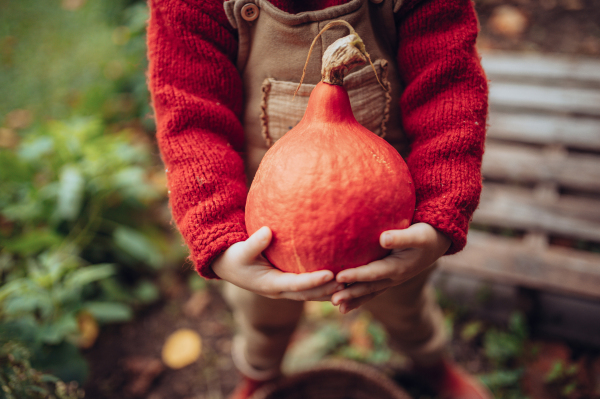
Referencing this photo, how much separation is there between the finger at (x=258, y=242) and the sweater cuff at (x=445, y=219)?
33 cm

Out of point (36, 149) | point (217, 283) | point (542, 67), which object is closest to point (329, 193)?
point (217, 283)

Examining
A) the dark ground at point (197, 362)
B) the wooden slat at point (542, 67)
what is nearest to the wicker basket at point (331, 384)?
the dark ground at point (197, 362)

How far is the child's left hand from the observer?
705 mm

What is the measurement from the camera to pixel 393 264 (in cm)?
74

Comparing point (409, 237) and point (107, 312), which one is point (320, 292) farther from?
point (107, 312)

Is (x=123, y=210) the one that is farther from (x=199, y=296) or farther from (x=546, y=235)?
(x=546, y=235)

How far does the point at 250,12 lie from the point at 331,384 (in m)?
1.38

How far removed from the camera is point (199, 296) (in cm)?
210

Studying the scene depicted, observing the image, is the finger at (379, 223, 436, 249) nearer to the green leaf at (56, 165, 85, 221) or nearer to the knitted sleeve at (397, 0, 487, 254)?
the knitted sleeve at (397, 0, 487, 254)

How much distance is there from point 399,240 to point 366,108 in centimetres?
38

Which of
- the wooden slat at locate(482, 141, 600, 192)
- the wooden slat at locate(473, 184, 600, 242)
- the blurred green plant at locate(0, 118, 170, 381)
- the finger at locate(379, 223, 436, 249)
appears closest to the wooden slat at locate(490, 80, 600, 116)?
the wooden slat at locate(482, 141, 600, 192)

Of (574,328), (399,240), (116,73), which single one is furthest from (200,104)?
(116,73)

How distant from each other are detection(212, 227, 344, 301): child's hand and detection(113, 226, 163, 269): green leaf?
3.81 feet

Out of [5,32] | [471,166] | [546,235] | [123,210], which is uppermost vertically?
[5,32]
